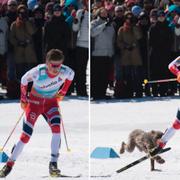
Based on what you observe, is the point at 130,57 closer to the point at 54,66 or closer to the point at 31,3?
the point at 31,3

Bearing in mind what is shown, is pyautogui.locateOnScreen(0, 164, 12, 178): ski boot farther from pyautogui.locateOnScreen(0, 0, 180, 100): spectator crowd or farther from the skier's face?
pyautogui.locateOnScreen(0, 0, 180, 100): spectator crowd

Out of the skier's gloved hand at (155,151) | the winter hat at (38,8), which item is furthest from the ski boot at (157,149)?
the winter hat at (38,8)

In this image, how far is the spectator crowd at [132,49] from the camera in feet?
52.2

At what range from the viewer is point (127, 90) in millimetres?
16375

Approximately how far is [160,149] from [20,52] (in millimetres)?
6618

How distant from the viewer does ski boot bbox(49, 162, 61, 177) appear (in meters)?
9.39

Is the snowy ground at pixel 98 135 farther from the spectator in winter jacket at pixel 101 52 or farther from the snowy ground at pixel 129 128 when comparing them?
the spectator in winter jacket at pixel 101 52

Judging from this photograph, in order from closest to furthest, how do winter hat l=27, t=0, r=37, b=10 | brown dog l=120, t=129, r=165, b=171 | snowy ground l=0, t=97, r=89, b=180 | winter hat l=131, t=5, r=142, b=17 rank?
snowy ground l=0, t=97, r=89, b=180
brown dog l=120, t=129, r=165, b=171
winter hat l=131, t=5, r=142, b=17
winter hat l=27, t=0, r=37, b=10

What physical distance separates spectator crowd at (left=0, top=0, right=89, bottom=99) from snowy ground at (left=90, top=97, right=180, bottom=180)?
1.14 m

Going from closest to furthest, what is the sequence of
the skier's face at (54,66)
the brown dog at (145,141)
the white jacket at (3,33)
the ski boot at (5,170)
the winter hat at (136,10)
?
1. the ski boot at (5,170)
2. the skier's face at (54,66)
3. the brown dog at (145,141)
4. the white jacket at (3,33)
5. the winter hat at (136,10)

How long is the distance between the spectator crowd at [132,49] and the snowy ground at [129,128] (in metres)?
0.37

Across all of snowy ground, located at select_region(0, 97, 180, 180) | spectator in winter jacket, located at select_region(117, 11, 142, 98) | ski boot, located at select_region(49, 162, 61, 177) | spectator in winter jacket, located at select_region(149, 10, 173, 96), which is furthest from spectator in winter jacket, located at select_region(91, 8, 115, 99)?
ski boot, located at select_region(49, 162, 61, 177)

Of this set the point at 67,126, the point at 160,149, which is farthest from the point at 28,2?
the point at 160,149

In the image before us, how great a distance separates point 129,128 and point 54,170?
3.70m
